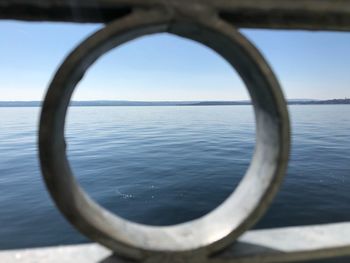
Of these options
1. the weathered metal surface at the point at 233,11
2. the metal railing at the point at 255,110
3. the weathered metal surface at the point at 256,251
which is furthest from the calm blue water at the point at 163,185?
the weathered metal surface at the point at 233,11

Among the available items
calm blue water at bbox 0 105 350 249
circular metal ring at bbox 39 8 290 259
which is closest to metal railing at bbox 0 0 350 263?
circular metal ring at bbox 39 8 290 259

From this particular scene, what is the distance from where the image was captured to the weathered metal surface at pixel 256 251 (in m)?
2.57

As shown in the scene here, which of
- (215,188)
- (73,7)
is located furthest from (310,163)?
(73,7)

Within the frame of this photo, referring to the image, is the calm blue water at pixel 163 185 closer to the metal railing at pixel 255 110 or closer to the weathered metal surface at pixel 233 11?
→ the metal railing at pixel 255 110

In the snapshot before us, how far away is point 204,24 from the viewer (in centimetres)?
217

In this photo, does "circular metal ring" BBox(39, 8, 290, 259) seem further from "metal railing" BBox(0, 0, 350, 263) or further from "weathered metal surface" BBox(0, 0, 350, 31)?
"weathered metal surface" BBox(0, 0, 350, 31)

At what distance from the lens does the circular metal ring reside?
2.07 m

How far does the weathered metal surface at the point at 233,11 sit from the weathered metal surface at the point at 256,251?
185cm

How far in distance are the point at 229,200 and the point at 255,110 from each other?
84 centimetres

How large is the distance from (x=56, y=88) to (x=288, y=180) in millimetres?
11594

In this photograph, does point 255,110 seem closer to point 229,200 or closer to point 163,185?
point 229,200

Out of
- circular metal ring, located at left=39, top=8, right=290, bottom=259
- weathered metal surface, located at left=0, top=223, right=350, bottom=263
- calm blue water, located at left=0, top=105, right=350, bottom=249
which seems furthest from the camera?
calm blue water, located at left=0, top=105, right=350, bottom=249

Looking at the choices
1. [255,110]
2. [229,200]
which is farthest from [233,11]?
[229,200]

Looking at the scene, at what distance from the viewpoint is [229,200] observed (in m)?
2.80
